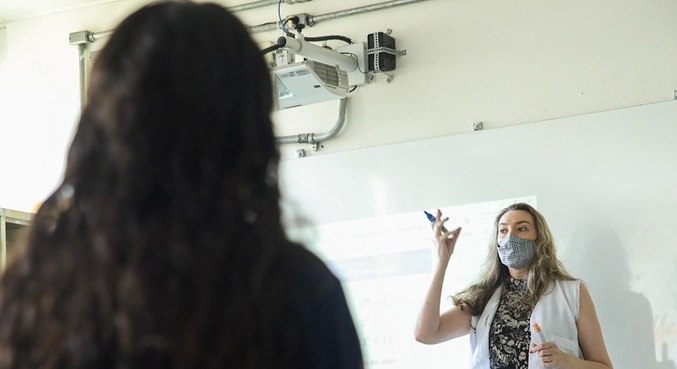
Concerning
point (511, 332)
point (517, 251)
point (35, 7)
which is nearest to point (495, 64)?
point (517, 251)

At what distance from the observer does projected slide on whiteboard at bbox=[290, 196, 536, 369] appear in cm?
386

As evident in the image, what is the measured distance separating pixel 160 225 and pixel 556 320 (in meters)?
2.72

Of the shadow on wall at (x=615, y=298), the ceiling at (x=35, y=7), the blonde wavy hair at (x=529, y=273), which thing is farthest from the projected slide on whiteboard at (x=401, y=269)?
the ceiling at (x=35, y=7)

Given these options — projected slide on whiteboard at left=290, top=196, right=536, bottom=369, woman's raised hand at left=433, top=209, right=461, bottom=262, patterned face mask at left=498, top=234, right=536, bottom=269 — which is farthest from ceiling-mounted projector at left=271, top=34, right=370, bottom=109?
patterned face mask at left=498, top=234, right=536, bottom=269

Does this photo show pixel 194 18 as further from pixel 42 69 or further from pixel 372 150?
pixel 42 69

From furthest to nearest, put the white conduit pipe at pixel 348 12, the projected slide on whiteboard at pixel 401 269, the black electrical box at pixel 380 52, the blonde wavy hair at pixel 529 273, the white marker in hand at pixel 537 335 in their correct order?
1. the white conduit pipe at pixel 348 12
2. the black electrical box at pixel 380 52
3. the projected slide on whiteboard at pixel 401 269
4. the blonde wavy hair at pixel 529 273
5. the white marker in hand at pixel 537 335

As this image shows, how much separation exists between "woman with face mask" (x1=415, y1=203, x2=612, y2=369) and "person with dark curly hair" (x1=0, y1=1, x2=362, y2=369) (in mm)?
2539

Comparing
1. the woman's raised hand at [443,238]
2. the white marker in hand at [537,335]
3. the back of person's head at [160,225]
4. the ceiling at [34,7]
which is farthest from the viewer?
the ceiling at [34,7]

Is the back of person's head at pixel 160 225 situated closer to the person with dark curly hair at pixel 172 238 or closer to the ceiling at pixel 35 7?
the person with dark curly hair at pixel 172 238

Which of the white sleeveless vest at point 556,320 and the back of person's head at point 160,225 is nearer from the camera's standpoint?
the back of person's head at point 160,225

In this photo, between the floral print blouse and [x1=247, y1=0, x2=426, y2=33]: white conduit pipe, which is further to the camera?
[x1=247, y1=0, x2=426, y2=33]: white conduit pipe

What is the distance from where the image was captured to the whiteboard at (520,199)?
11.6 ft

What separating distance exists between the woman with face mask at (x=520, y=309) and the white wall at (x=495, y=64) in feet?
1.73

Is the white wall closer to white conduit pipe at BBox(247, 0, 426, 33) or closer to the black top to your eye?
white conduit pipe at BBox(247, 0, 426, 33)
